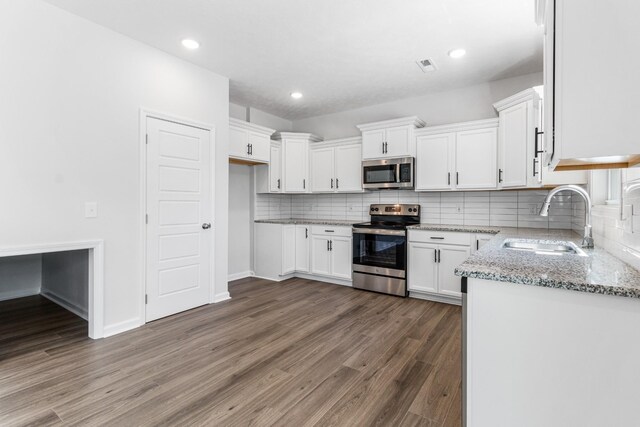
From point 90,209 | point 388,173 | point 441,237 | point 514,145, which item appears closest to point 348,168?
point 388,173

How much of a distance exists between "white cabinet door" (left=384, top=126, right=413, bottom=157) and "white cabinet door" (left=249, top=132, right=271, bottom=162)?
1779 millimetres

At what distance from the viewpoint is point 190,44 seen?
10.1ft

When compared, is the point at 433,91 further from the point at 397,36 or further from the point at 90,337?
the point at 90,337

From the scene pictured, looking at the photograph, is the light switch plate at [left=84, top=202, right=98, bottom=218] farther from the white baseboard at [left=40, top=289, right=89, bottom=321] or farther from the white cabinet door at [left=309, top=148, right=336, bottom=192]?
the white cabinet door at [left=309, top=148, right=336, bottom=192]

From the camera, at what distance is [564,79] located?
912mm

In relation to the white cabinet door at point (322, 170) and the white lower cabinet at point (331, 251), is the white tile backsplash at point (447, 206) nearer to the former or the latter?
the white cabinet door at point (322, 170)

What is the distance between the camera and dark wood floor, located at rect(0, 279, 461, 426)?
5.91 ft

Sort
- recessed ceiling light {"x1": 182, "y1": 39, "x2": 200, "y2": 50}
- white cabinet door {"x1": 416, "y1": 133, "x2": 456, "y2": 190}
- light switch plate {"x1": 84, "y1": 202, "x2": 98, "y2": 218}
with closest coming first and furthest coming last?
1. light switch plate {"x1": 84, "y1": 202, "x2": 98, "y2": 218}
2. recessed ceiling light {"x1": 182, "y1": 39, "x2": 200, "y2": 50}
3. white cabinet door {"x1": 416, "y1": 133, "x2": 456, "y2": 190}

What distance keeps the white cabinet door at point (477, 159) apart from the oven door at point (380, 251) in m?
1.01

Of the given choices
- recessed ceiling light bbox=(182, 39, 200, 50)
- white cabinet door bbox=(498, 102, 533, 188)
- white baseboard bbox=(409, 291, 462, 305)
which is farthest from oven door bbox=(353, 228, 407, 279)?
recessed ceiling light bbox=(182, 39, 200, 50)

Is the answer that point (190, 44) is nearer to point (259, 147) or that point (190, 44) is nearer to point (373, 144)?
point (259, 147)

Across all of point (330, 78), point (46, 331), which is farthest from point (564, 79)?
point (46, 331)

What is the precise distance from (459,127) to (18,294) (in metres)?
5.87

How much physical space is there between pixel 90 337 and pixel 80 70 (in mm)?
2299
